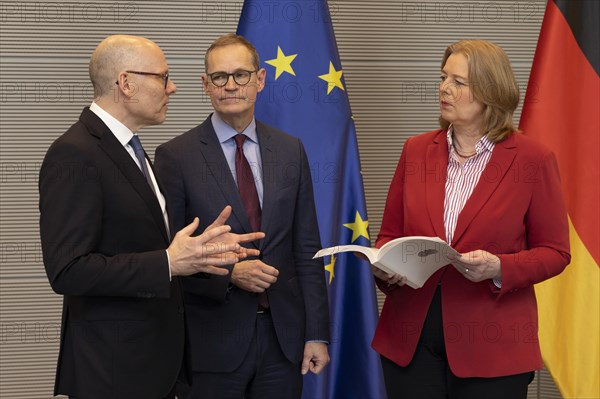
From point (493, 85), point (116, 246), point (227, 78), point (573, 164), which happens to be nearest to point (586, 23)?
point (573, 164)

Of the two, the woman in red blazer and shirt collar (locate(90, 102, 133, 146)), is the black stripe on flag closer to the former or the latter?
the woman in red blazer

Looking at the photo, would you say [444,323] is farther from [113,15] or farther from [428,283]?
[113,15]

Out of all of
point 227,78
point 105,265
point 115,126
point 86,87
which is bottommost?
point 105,265

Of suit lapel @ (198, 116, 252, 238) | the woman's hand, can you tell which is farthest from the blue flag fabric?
the woman's hand

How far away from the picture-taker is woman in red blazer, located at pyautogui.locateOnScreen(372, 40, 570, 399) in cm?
238

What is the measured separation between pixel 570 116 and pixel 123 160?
6.62ft

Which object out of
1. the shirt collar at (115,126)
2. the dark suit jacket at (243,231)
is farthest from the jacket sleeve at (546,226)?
the shirt collar at (115,126)

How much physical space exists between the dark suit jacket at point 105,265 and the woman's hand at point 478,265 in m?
0.88

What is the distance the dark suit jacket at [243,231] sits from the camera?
254 centimetres

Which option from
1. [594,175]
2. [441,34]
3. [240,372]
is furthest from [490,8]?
[240,372]

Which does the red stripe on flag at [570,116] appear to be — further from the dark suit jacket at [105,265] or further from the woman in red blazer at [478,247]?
the dark suit jacket at [105,265]

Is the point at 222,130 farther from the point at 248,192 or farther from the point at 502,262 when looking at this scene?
the point at 502,262

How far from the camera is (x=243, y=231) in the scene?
2.55 m

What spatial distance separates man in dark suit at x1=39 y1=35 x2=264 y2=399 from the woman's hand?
663 mm
